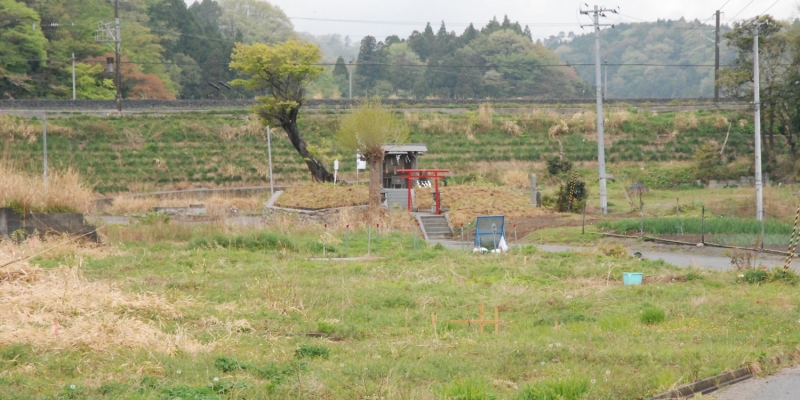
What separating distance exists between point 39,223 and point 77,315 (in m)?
10.9

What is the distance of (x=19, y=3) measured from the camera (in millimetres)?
67438

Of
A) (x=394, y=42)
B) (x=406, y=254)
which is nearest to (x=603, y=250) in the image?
→ (x=406, y=254)

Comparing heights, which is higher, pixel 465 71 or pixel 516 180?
pixel 465 71

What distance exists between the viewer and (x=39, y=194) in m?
22.1

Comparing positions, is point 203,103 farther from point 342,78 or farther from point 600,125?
point 342,78

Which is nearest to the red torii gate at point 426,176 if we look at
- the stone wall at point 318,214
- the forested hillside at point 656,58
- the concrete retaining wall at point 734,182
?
the stone wall at point 318,214

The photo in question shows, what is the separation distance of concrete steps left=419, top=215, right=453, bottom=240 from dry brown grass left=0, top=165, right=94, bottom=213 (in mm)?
11686

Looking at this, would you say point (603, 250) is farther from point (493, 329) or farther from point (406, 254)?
point (493, 329)

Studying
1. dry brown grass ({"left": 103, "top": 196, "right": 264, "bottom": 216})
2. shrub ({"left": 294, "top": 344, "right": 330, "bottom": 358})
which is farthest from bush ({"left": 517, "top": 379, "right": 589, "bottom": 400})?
dry brown grass ({"left": 103, "top": 196, "right": 264, "bottom": 216})

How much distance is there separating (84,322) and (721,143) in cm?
5002

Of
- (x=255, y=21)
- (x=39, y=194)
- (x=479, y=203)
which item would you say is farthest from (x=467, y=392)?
(x=255, y=21)

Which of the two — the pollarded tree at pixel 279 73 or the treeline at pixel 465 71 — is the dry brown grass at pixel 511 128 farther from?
the treeline at pixel 465 71

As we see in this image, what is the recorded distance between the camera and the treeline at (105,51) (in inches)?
2584

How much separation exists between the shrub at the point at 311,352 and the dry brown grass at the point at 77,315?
3.71 feet
